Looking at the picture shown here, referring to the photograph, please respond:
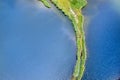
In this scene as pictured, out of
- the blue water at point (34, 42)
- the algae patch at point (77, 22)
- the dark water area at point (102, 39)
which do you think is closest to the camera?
the blue water at point (34, 42)

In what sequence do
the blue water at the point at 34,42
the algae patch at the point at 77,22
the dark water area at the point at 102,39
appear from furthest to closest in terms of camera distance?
the dark water area at the point at 102,39
the algae patch at the point at 77,22
the blue water at the point at 34,42

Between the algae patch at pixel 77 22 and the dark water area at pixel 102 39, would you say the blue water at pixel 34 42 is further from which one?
the dark water area at pixel 102 39

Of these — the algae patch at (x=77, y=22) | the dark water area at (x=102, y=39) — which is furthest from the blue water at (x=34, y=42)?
the dark water area at (x=102, y=39)

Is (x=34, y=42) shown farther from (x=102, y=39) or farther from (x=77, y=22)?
(x=102, y=39)

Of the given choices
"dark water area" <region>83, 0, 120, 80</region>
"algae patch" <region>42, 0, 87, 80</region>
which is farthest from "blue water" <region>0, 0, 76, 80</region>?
"dark water area" <region>83, 0, 120, 80</region>

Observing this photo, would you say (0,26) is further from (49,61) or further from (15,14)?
(49,61)

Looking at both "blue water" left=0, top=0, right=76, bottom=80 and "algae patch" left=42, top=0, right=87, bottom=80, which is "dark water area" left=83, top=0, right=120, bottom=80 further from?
"blue water" left=0, top=0, right=76, bottom=80

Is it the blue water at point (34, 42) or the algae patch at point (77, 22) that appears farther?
the algae patch at point (77, 22)
